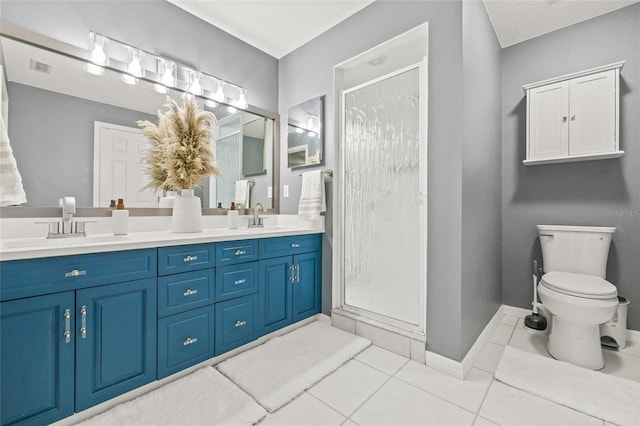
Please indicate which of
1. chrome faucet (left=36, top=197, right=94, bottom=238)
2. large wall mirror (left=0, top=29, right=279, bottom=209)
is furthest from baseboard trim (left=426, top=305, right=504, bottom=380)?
chrome faucet (left=36, top=197, right=94, bottom=238)

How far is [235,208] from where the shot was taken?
97.3 inches

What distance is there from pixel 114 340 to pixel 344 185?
1848mm

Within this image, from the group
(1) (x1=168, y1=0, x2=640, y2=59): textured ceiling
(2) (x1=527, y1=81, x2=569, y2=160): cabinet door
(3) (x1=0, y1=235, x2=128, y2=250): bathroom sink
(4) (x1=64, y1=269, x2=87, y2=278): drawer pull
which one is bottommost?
(4) (x1=64, y1=269, x2=87, y2=278): drawer pull

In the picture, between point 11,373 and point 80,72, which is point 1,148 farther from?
point 11,373

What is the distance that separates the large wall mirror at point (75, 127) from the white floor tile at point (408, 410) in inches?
75.3

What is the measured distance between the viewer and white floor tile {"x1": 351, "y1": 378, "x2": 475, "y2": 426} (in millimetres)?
1279

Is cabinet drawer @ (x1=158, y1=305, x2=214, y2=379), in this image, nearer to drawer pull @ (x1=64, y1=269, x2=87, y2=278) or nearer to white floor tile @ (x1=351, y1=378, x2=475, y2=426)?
drawer pull @ (x1=64, y1=269, x2=87, y2=278)

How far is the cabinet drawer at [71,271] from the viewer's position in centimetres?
107

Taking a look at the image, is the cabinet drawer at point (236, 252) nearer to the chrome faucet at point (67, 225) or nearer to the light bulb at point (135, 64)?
the chrome faucet at point (67, 225)

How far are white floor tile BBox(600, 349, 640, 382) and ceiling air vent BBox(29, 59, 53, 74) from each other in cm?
388

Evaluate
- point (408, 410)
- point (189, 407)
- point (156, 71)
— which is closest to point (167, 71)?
point (156, 71)

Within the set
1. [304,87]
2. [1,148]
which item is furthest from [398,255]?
[1,148]

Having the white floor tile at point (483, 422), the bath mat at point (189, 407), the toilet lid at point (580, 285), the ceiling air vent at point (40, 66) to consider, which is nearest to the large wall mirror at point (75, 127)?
the ceiling air vent at point (40, 66)

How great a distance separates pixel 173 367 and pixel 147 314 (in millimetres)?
365
